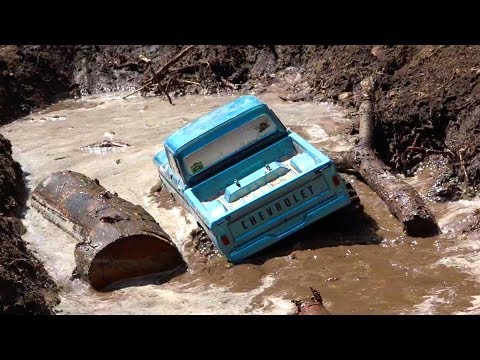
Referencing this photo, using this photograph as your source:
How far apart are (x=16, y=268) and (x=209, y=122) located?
10.3 ft

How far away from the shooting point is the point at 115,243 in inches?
366

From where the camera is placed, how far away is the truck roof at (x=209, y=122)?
33.5 ft

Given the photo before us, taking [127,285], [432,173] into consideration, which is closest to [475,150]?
[432,173]

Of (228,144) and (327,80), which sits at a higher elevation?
(228,144)

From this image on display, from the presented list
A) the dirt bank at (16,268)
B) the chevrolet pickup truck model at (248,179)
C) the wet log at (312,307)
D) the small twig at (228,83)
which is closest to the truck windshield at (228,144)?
the chevrolet pickup truck model at (248,179)

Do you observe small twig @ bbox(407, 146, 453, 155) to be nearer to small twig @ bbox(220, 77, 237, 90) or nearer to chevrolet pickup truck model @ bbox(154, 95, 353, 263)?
chevrolet pickup truck model @ bbox(154, 95, 353, 263)

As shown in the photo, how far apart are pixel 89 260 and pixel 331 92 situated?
7.10 metres

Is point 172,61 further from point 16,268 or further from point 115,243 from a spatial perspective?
point 16,268

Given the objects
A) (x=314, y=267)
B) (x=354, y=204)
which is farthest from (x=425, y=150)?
(x=314, y=267)

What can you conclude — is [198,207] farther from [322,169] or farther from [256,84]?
[256,84]

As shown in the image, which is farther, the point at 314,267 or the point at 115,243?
the point at 115,243

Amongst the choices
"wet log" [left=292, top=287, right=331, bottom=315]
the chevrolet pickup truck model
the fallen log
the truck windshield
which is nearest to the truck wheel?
the chevrolet pickup truck model

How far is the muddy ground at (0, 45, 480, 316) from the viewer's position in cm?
1099
